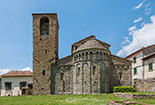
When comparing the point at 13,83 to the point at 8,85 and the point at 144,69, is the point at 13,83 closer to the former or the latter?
the point at 8,85

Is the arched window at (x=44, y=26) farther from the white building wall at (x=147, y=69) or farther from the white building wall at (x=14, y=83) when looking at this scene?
the white building wall at (x=147, y=69)

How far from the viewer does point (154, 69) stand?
23812 millimetres

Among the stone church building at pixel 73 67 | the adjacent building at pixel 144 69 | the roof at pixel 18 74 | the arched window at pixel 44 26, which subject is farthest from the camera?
the roof at pixel 18 74

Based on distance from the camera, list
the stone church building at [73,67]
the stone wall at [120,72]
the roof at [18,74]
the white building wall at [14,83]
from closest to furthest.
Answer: the stone church building at [73,67] < the stone wall at [120,72] < the white building wall at [14,83] < the roof at [18,74]

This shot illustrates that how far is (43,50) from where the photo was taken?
26.7 metres

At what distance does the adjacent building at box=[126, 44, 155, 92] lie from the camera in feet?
68.0

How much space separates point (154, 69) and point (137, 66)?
7671mm

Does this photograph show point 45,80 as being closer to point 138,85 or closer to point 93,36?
point 93,36

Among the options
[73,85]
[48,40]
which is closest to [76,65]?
[73,85]

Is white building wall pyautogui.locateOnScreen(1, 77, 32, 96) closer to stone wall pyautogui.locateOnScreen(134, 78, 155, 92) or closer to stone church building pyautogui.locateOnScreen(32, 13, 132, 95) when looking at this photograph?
stone church building pyautogui.locateOnScreen(32, 13, 132, 95)

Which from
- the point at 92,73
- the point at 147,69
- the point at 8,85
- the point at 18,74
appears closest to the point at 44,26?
the point at 18,74

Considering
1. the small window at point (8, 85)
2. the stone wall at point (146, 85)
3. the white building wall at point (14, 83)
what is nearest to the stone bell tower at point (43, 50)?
the white building wall at point (14, 83)

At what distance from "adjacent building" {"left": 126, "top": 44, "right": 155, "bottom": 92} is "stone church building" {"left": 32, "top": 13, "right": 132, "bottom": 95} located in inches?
136

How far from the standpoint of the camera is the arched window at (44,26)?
91.3 ft
